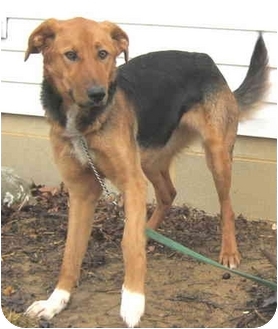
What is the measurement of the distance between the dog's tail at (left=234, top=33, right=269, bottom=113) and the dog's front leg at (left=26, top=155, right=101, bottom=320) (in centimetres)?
175

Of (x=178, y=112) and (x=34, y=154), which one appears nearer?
(x=178, y=112)

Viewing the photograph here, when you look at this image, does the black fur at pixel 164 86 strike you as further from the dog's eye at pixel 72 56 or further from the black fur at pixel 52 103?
the dog's eye at pixel 72 56

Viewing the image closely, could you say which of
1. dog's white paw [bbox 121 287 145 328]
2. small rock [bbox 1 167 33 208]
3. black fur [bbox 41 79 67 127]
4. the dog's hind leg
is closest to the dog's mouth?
black fur [bbox 41 79 67 127]

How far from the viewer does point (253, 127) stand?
6.52m

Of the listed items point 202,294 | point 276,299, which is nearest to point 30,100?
point 202,294

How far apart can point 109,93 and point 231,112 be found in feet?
4.79

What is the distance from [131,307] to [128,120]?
1273 millimetres

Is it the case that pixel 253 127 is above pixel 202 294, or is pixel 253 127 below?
above

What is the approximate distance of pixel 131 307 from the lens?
440 cm

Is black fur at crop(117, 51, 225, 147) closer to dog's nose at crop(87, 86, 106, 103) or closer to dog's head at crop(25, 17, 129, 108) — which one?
dog's head at crop(25, 17, 129, 108)

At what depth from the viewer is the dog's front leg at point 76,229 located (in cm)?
478

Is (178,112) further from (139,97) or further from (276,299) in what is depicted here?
(276,299)

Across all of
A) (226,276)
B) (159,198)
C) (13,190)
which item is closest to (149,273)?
(226,276)

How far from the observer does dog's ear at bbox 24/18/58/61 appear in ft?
15.0
